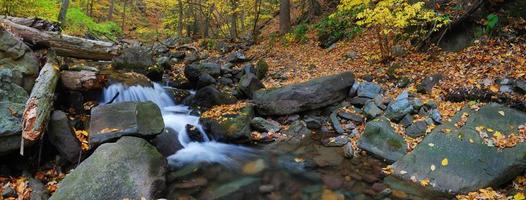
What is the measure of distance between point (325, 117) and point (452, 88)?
3.08 meters

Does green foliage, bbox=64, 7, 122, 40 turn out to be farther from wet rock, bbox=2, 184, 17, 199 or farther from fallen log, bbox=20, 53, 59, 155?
wet rock, bbox=2, 184, 17, 199

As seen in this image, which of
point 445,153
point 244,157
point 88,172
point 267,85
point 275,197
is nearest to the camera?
point 88,172

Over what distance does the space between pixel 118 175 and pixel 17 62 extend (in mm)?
3600

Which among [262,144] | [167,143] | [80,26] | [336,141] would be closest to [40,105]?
[167,143]

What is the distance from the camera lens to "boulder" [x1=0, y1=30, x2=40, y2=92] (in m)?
7.17

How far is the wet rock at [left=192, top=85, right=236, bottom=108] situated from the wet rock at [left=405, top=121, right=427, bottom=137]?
5.00m

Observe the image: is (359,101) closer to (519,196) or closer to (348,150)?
(348,150)

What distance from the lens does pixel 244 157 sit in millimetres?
8305

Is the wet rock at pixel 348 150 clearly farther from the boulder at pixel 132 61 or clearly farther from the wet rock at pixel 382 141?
the boulder at pixel 132 61

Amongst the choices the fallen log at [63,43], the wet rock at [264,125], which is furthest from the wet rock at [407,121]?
the fallen log at [63,43]

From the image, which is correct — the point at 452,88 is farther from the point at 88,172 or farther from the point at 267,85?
the point at 88,172

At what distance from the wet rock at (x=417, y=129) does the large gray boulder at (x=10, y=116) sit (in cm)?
730

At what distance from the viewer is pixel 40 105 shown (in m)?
6.45

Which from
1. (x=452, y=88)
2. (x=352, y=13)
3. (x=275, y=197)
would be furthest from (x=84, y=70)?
(x=352, y=13)
